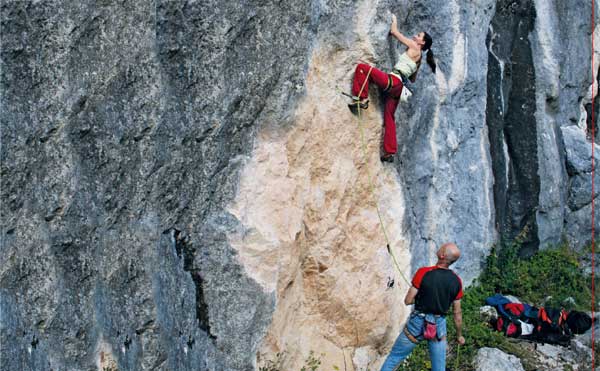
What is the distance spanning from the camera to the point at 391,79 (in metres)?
9.12

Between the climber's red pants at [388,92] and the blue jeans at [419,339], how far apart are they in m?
1.77

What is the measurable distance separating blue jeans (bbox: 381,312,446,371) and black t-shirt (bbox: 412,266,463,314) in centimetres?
11

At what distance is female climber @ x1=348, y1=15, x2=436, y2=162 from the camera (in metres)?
8.92

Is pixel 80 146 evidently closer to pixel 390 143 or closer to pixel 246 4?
pixel 246 4

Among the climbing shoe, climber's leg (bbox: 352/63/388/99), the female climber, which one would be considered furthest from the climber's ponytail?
the climbing shoe

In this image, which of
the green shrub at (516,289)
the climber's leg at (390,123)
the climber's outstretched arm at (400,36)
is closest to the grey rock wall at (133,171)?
the climber's outstretched arm at (400,36)

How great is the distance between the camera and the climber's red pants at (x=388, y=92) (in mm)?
8914

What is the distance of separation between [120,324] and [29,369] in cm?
89

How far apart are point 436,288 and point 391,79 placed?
2109 millimetres

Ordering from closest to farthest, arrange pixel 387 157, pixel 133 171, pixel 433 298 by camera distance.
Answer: pixel 133 171, pixel 433 298, pixel 387 157

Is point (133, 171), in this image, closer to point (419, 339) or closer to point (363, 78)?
point (363, 78)

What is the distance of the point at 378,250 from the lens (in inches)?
371

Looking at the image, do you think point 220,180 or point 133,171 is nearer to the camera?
point 133,171

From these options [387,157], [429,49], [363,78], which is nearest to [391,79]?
[363,78]
